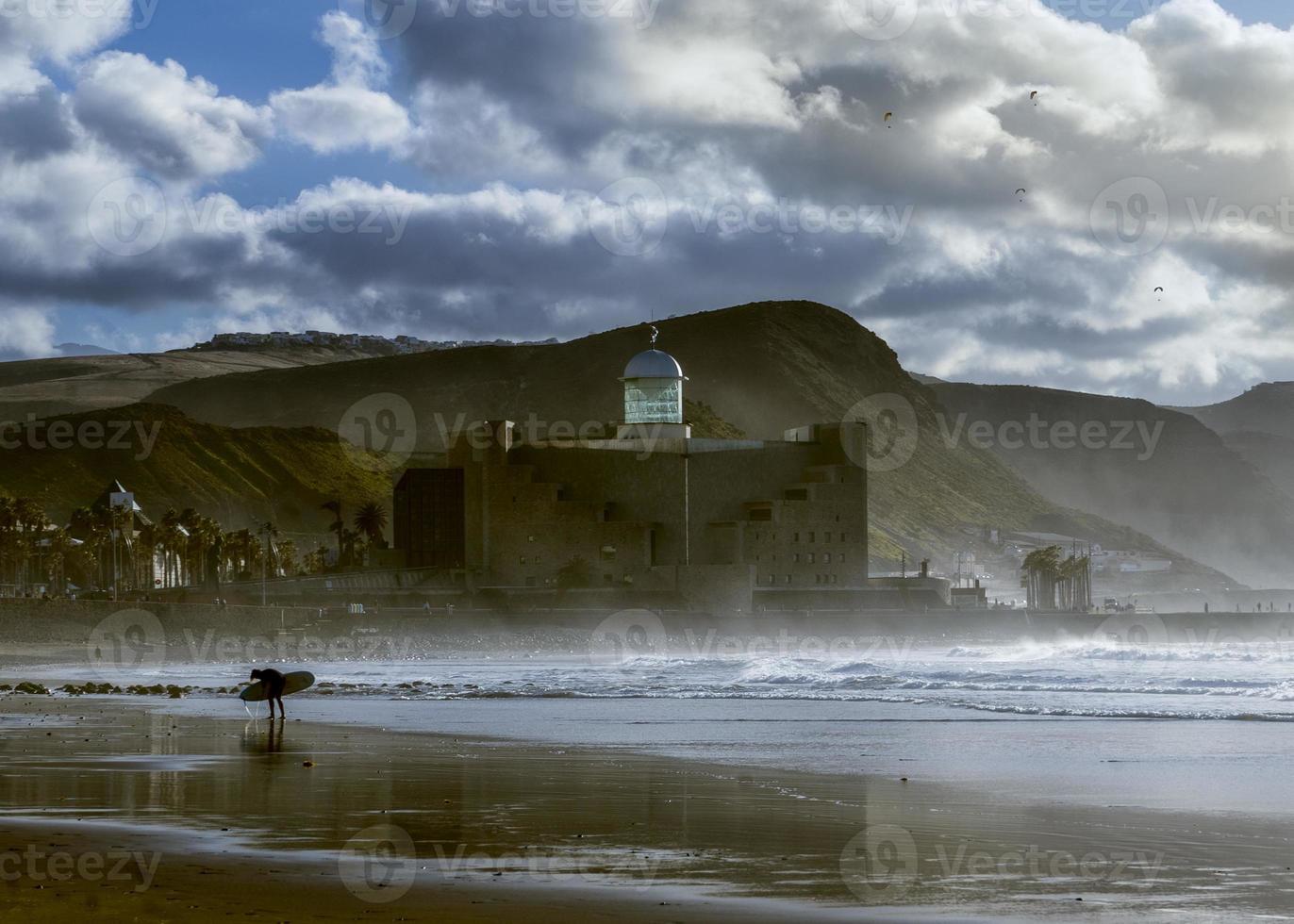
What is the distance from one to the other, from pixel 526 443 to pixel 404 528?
16.3 meters

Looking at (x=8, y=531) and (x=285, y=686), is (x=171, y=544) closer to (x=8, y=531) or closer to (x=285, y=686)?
(x=8, y=531)

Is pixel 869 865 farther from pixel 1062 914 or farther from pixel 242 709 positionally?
pixel 242 709

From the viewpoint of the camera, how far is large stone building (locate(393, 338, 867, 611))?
78.6m

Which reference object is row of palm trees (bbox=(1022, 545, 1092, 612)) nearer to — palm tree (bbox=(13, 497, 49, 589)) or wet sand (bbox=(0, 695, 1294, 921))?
palm tree (bbox=(13, 497, 49, 589))

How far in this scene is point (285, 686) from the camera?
29688 millimetres

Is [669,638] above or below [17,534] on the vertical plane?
below

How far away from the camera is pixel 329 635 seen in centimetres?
7019

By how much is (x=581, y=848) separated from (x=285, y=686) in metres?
18.2

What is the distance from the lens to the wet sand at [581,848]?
10.2 meters

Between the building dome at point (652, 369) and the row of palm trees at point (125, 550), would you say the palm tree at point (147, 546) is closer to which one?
the row of palm trees at point (125, 550)

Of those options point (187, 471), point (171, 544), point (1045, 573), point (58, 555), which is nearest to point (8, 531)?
point (58, 555)

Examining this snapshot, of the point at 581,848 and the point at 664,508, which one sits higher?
the point at 664,508

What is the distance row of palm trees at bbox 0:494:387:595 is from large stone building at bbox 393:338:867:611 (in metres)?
16.2

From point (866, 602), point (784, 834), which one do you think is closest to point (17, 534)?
point (866, 602)
